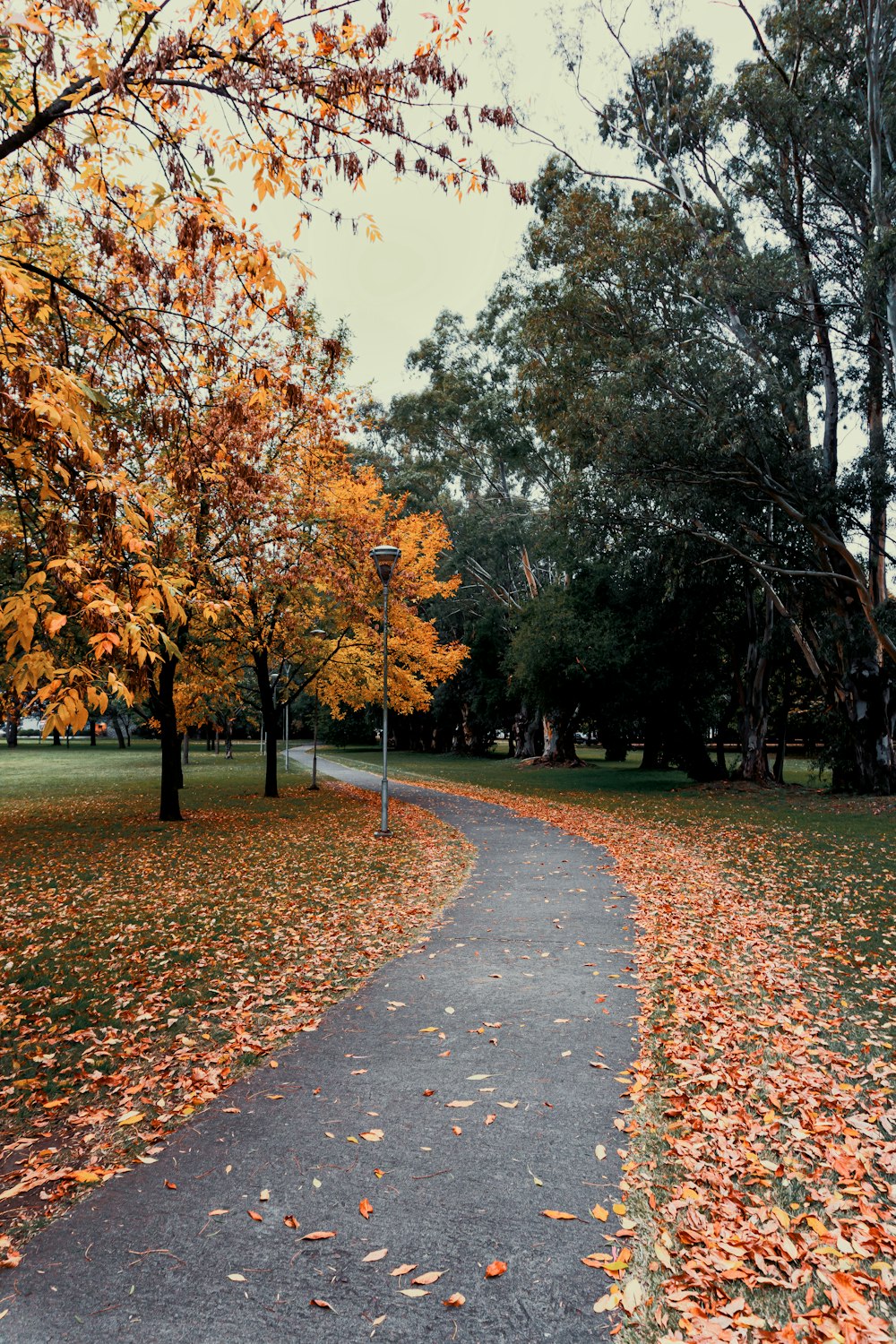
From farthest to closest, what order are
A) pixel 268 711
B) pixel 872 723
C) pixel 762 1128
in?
pixel 268 711, pixel 872 723, pixel 762 1128

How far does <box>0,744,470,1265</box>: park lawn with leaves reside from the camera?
13.0 feet

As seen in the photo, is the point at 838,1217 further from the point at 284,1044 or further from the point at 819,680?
the point at 819,680

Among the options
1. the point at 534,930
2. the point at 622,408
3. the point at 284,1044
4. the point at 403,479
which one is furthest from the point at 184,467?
the point at 403,479

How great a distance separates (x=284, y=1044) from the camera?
4852mm

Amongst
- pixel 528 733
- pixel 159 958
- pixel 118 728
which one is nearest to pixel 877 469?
pixel 159 958

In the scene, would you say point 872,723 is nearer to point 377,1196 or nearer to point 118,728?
point 377,1196

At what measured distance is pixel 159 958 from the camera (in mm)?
6828

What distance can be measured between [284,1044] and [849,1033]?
3.56 m

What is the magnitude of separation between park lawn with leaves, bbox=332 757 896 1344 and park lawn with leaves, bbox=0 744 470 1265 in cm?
226

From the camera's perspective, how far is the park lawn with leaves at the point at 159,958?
13.0 feet

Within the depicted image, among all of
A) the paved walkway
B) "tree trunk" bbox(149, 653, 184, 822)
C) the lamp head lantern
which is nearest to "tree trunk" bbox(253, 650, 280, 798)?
"tree trunk" bbox(149, 653, 184, 822)

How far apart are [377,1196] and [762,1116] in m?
2.01

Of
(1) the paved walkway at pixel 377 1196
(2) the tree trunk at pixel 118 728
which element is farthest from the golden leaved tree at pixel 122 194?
(2) the tree trunk at pixel 118 728

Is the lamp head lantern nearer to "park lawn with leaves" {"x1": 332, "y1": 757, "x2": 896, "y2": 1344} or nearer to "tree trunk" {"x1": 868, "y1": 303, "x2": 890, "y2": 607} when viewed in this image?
"park lawn with leaves" {"x1": 332, "y1": 757, "x2": 896, "y2": 1344}
